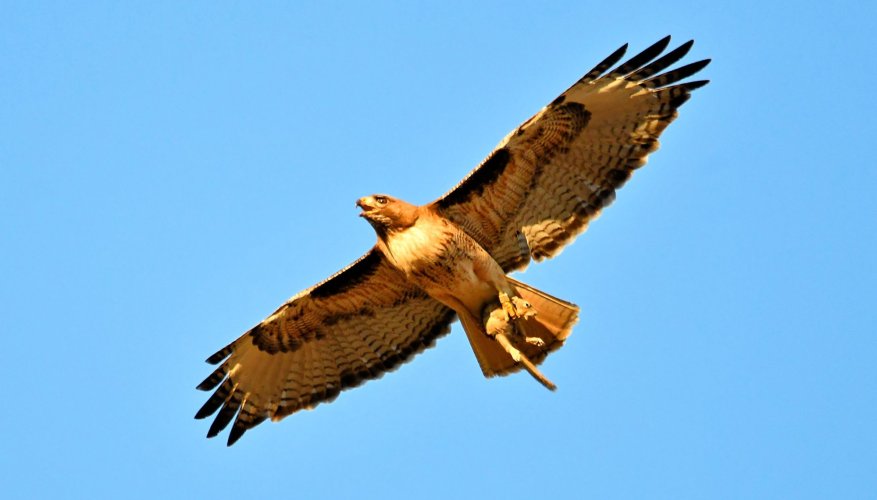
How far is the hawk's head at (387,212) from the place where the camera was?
15.0 metres

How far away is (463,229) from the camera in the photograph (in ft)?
51.2

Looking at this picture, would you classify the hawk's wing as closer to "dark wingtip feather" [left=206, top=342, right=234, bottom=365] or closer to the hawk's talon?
the hawk's talon

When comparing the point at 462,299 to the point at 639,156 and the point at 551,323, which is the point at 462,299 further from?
the point at 639,156

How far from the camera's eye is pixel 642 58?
15258 mm

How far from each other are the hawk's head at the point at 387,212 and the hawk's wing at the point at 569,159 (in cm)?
43

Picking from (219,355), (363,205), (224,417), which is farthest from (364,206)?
(224,417)

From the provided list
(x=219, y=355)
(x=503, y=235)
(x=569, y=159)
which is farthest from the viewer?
(x=219, y=355)

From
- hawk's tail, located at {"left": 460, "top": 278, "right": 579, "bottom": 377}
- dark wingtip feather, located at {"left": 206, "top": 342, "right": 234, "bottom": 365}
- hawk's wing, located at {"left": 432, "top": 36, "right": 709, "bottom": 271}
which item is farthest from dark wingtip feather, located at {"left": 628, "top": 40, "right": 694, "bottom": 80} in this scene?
dark wingtip feather, located at {"left": 206, "top": 342, "right": 234, "bottom": 365}

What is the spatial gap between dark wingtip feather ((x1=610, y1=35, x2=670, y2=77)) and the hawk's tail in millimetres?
2277

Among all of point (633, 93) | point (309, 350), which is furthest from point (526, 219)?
point (309, 350)

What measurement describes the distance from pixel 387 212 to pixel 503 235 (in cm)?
141

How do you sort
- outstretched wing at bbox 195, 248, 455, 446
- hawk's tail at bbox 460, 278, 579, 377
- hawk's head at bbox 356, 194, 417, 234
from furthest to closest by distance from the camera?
outstretched wing at bbox 195, 248, 455, 446
hawk's tail at bbox 460, 278, 579, 377
hawk's head at bbox 356, 194, 417, 234

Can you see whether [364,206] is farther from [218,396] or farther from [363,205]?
[218,396]

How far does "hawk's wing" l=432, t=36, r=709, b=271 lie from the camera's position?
15305mm
